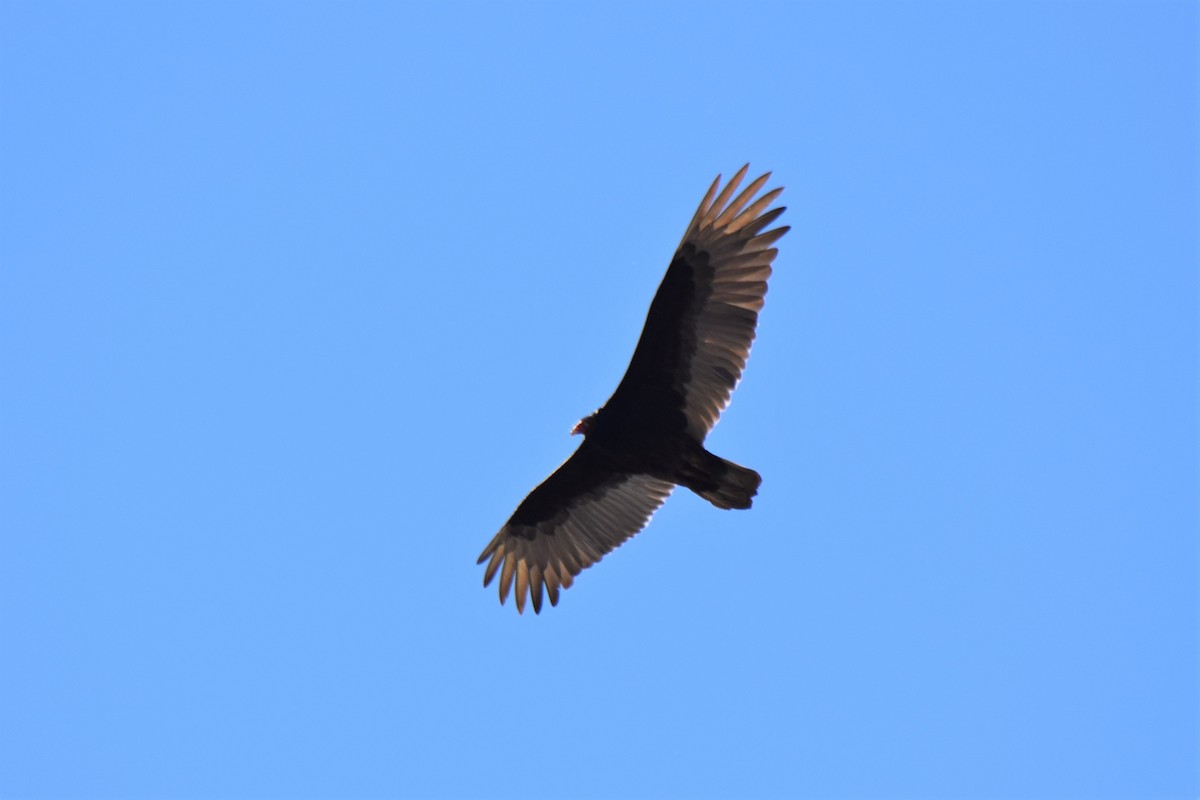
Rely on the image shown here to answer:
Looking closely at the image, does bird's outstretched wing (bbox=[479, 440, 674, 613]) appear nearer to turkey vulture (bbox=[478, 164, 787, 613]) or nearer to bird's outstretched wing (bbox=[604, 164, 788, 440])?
turkey vulture (bbox=[478, 164, 787, 613])

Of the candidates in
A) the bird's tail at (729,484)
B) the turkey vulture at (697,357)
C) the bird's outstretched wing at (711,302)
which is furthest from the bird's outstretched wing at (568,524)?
the bird's outstretched wing at (711,302)

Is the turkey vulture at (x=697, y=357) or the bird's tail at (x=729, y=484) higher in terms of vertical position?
the turkey vulture at (x=697, y=357)

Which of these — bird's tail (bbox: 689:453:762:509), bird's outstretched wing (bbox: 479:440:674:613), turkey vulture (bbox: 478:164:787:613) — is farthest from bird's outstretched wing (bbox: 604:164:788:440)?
bird's outstretched wing (bbox: 479:440:674:613)

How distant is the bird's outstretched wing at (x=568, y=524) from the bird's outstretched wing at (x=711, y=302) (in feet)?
3.33

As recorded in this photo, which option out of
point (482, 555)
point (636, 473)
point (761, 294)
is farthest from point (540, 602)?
point (761, 294)

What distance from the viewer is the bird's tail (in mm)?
11094

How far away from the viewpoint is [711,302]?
36.4 ft

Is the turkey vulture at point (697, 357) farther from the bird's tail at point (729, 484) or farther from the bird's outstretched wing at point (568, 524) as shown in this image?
the bird's outstretched wing at point (568, 524)

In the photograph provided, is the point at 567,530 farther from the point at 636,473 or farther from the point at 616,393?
the point at 616,393

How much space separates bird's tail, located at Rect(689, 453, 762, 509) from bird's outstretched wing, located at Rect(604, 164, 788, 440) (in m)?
0.49

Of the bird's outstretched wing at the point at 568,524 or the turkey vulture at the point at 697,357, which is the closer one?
the turkey vulture at the point at 697,357

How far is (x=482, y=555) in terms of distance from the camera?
40.8 ft

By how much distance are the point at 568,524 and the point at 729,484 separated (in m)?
1.72

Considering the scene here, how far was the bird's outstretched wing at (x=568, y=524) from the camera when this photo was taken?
12.0m
